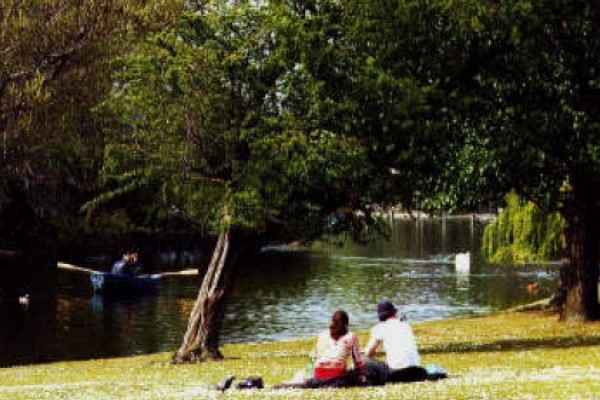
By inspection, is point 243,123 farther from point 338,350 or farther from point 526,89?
point 338,350

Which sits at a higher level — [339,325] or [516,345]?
[339,325]

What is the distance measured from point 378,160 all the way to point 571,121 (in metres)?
5.54

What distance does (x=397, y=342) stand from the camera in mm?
20031

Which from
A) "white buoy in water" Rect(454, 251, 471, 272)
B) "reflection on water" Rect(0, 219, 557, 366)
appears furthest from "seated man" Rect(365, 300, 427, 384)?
"white buoy in water" Rect(454, 251, 471, 272)

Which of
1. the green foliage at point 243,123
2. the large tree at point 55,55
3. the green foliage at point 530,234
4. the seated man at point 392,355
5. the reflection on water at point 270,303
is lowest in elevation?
the reflection on water at point 270,303

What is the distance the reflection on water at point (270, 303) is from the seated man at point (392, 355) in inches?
556

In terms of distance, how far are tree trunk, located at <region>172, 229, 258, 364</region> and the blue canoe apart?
36.3 metres

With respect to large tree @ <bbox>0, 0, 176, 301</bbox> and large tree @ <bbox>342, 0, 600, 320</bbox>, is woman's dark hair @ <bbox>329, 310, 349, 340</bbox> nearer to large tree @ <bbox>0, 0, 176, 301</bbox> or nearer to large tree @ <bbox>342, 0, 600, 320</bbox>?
large tree @ <bbox>342, 0, 600, 320</bbox>

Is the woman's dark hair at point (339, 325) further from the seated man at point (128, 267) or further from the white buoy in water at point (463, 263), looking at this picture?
the white buoy in water at point (463, 263)

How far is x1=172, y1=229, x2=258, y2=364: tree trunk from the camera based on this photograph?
108 ft

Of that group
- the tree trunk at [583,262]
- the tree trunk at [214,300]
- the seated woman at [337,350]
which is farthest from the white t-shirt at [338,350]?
the tree trunk at [583,262]

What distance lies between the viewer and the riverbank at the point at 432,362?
18.7m

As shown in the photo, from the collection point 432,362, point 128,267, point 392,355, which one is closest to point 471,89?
point 432,362

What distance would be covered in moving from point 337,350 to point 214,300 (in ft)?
44.3
